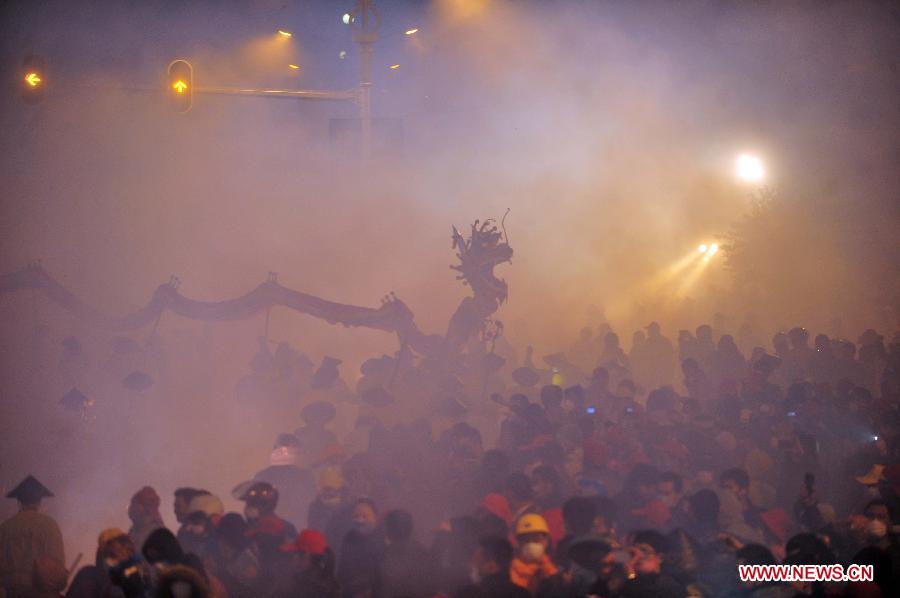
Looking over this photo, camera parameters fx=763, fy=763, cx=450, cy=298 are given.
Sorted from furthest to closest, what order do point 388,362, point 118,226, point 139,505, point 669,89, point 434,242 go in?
1. point 669,89
2. point 434,242
3. point 118,226
4. point 388,362
5. point 139,505

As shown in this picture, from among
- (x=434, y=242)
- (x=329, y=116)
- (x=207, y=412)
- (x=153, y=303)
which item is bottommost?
(x=207, y=412)

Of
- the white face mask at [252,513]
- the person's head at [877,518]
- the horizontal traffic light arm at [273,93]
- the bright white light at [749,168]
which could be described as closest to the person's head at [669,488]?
the person's head at [877,518]

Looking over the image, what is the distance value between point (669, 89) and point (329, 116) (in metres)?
9.04

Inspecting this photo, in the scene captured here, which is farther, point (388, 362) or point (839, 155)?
point (839, 155)

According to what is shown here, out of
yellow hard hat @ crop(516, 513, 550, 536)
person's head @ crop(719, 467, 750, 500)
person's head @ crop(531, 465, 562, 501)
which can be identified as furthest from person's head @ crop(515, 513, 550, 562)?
person's head @ crop(719, 467, 750, 500)

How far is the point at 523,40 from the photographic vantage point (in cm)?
1989

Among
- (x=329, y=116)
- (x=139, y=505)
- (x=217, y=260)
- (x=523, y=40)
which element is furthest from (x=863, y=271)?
(x=139, y=505)

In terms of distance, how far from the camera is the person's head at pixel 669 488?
18.4ft

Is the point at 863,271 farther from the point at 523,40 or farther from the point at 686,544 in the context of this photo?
the point at 686,544

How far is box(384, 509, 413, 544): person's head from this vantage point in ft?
16.0

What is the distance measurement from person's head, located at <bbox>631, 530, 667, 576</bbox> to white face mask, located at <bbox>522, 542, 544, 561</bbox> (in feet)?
1.74

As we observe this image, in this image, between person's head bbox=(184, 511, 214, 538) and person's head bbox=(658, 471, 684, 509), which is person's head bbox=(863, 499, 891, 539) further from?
person's head bbox=(184, 511, 214, 538)

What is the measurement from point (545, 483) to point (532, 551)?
116 cm

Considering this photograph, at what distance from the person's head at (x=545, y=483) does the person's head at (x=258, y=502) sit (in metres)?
1.89
